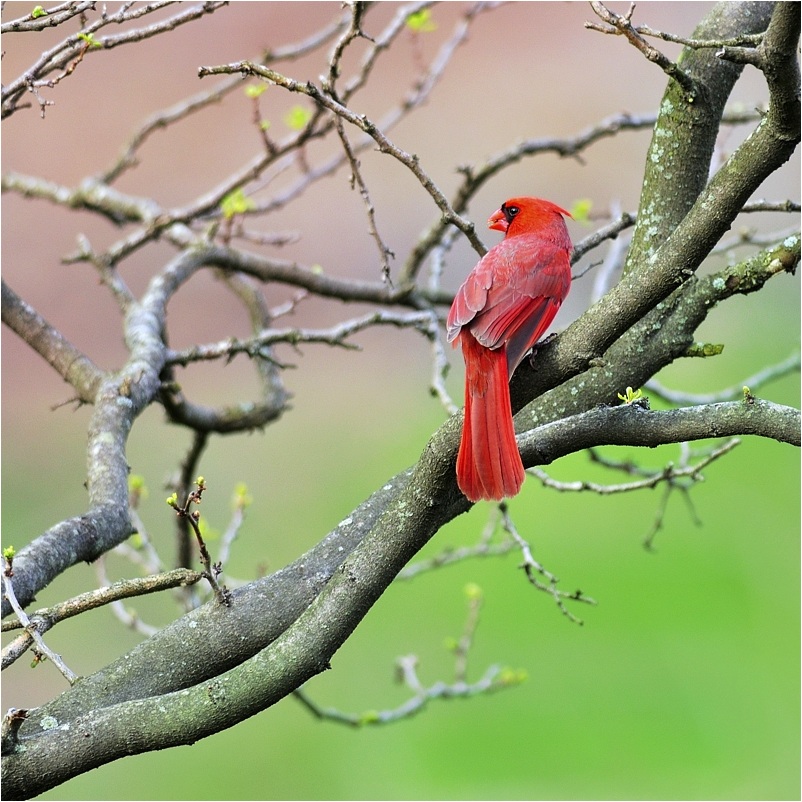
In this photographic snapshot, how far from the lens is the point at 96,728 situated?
1264 mm

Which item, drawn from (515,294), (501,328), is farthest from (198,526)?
(515,294)

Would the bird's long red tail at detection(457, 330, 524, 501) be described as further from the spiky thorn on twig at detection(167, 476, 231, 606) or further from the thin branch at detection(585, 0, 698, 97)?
the thin branch at detection(585, 0, 698, 97)

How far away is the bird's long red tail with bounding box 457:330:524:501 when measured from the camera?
1363 millimetres

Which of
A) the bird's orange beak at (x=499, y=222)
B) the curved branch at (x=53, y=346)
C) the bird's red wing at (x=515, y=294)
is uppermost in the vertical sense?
the bird's orange beak at (x=499, y=222)

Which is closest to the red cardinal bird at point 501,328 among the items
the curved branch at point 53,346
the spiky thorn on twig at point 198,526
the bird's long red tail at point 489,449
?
the bird's long red tail at point 489,449

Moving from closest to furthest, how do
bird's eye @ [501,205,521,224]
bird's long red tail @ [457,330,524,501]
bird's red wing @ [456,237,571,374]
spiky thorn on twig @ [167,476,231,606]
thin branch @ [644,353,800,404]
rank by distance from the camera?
spiky thorn on twig @ [167,476,231,606] < bird's long red tail @ [457,330,524,501] < bird's red wing @ [456,237,571,374] < bird's eye @ [501,205,521,224] < thin branch @ [644,353,800,404]

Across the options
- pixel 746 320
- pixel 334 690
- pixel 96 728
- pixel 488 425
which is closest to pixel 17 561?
pixel 96 728

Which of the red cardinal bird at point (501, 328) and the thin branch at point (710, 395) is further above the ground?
the thin branch at point (710, 395)

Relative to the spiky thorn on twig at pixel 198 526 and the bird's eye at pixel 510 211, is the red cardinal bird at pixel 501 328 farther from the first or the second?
the spiky thorn on twig at pixel 198 526

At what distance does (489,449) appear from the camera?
1.37 m

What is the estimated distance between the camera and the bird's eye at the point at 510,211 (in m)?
2.12

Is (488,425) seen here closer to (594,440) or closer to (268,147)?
(594,440)

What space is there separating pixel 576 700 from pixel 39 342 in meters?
2.87

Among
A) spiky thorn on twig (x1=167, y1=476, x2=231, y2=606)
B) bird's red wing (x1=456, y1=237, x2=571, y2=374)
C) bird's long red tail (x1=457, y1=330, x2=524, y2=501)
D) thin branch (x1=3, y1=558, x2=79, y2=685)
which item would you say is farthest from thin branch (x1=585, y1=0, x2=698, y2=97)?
thin branch (x1=3, y1=558, x2=79, y2=685)
